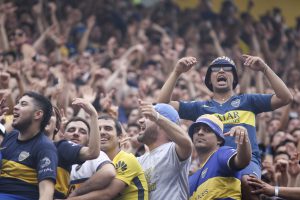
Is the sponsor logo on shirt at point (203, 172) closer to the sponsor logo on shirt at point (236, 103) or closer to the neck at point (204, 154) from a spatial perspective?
the neck at point (204, 154)

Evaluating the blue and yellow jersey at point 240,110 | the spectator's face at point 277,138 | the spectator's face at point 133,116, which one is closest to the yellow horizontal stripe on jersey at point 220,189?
the blue and yellow jersey at point 240,110

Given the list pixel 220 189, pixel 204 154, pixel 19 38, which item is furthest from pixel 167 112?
pixel 19 38

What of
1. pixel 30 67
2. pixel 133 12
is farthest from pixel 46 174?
pixel 133 12

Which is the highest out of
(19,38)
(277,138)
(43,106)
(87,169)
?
(19,38)

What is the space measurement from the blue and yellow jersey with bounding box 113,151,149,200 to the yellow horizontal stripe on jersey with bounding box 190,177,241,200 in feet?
1.63

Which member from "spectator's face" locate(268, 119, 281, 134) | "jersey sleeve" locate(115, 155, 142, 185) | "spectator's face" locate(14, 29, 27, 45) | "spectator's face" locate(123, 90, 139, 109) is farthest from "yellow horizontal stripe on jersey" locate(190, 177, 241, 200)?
"spectator's face" locate(14, 29, 27, 45)

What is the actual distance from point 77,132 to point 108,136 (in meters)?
0.39

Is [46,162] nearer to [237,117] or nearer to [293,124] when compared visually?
[237,117]

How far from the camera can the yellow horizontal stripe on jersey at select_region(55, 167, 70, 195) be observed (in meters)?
7.45

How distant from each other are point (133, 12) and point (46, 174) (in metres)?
10.8

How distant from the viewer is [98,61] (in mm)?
14430

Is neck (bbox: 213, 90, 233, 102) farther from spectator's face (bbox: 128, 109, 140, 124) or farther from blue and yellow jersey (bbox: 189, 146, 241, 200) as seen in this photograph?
spectator's face (bbox: 128, 109, 140, 124)

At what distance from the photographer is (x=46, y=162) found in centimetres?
704

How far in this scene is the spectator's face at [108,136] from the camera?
7.95 metres
